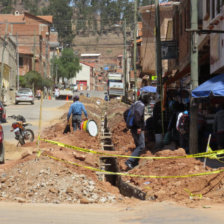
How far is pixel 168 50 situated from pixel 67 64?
272 ft

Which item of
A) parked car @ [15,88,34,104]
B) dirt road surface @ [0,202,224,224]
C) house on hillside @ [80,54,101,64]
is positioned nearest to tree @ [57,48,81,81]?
house on hillside @ [80,54,101,64]

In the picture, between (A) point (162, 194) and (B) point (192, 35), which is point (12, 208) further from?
(B) point (192, 35)

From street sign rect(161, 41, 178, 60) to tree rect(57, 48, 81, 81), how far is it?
80788 mm

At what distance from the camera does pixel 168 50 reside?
26.5 m

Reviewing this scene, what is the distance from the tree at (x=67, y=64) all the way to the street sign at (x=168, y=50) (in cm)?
8079

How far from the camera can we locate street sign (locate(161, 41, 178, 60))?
25994 millimetres

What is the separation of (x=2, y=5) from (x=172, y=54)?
138 meters

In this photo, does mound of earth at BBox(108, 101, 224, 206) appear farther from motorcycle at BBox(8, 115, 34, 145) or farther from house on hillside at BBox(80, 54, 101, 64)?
house on hillside at BBox(80, 54, 101, 64)

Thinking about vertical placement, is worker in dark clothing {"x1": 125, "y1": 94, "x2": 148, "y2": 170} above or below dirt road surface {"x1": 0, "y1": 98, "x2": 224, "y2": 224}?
above

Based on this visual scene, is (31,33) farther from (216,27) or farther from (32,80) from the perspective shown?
(216,27)

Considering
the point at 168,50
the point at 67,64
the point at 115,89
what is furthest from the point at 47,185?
the point at 67,64

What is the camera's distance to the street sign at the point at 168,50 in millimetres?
25994

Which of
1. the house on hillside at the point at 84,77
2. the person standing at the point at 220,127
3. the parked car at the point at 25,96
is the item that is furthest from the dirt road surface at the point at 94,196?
the house on hillside at the point at 84,77

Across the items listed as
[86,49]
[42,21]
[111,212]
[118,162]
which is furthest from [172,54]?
[86,49]
